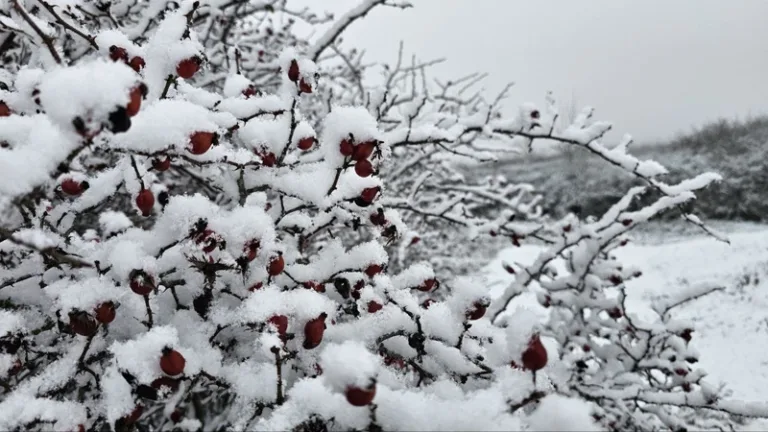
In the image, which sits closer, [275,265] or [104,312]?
[104,312]

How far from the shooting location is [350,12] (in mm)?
1882

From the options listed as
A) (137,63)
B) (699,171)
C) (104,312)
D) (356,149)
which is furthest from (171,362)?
(699,171)

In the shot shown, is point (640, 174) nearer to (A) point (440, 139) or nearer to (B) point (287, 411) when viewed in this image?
(A) point (440, 139)

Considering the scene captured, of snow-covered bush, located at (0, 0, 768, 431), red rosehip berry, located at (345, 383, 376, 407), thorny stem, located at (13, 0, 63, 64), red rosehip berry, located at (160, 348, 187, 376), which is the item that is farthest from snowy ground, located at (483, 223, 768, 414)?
thorny stem, located at (13, 0, 63, 64)

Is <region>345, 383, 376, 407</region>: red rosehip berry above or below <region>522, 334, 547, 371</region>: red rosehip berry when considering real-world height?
below

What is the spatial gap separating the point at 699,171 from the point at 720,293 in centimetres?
1041

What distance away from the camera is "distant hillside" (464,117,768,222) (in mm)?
15211

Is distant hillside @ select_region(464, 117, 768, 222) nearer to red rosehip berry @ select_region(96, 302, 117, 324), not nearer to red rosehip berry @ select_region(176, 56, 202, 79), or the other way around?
red rosehip berry @ select_region(176, 56, 202, 79)

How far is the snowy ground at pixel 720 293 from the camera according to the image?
5.72 meters

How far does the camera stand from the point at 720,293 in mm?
9227

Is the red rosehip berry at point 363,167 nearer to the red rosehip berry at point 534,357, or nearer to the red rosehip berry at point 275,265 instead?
the red rosehip berry at point 275,265

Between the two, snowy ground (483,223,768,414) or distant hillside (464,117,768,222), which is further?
distant hillside (464,117,768,222)

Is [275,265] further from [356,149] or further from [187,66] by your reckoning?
[187,66]

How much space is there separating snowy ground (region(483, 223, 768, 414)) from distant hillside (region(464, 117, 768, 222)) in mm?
961
